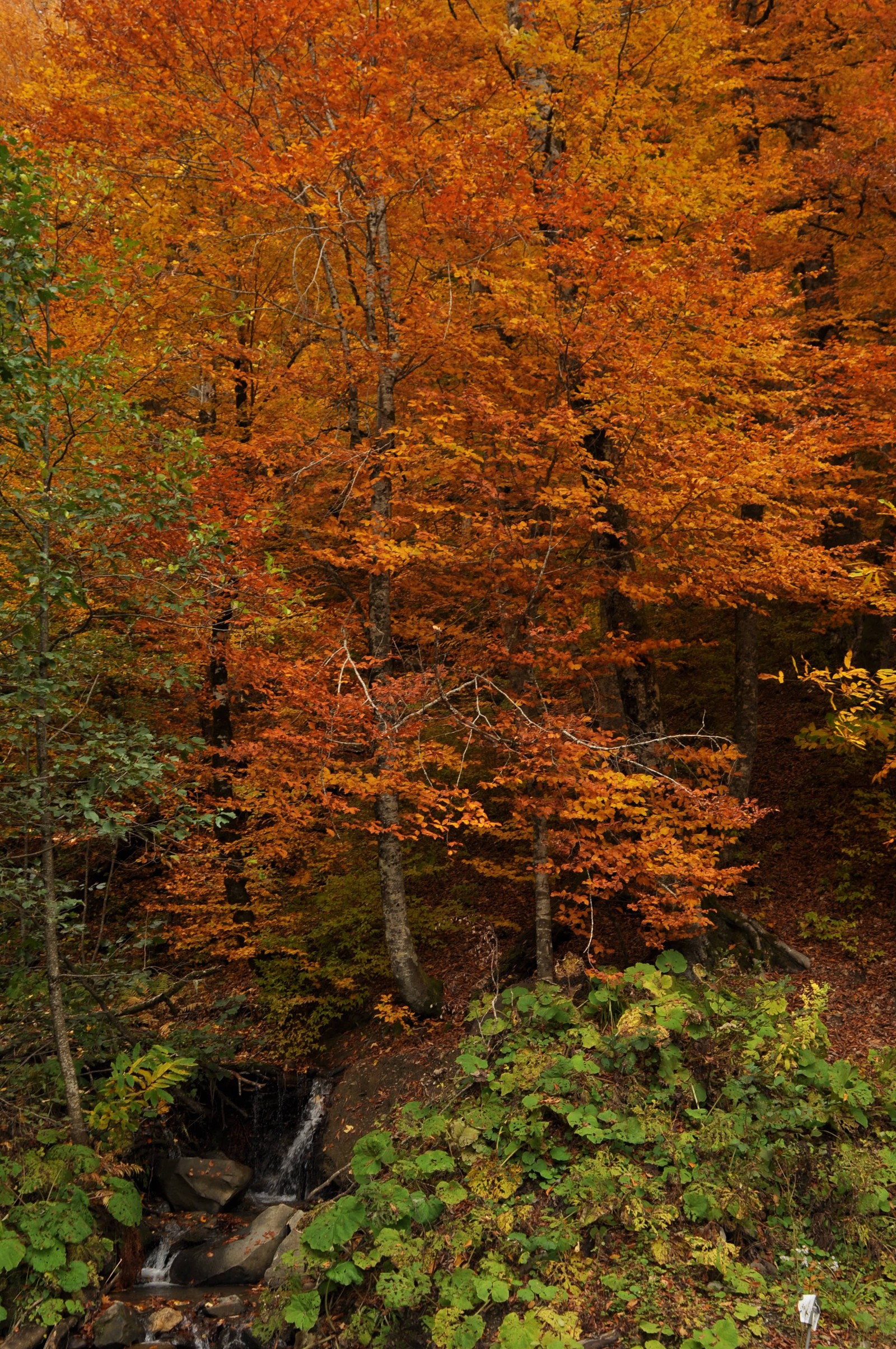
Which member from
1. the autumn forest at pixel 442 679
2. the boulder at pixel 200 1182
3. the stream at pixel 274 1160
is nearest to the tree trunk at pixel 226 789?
the autumn forest at pixel 442 679

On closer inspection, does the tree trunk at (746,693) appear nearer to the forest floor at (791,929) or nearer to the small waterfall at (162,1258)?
the forest floor at (791,929)

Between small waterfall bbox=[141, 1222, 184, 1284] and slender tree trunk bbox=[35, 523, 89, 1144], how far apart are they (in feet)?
5.56

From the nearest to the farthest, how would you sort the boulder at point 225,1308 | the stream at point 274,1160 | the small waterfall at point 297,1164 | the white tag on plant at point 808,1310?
the white tag on plant at point 808,1310 → the boulder at point 225,1308 → the stream at point 274,1160 → the small waterfall at point 297,1164

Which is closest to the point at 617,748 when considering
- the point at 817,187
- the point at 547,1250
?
the point at 547,1250

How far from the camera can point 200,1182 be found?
29.4 ft

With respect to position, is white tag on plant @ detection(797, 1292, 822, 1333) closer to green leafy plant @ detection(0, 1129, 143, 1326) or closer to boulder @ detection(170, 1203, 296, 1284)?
boulder @ detection(170, 1203, 296, 1284)

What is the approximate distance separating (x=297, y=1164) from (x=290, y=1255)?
3.39 meters

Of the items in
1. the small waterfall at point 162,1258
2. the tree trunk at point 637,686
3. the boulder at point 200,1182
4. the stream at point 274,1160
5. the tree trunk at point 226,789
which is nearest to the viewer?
the small waterfall at point 162,1258

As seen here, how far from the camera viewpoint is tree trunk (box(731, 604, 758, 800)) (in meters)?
11.6

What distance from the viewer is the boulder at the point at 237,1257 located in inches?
299

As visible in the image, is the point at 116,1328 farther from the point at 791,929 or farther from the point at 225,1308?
the point at 791,929

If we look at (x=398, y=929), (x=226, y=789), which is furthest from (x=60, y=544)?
(x=398, y=929)

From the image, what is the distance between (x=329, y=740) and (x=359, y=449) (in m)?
3.24

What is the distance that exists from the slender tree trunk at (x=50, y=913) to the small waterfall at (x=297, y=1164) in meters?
2.96
